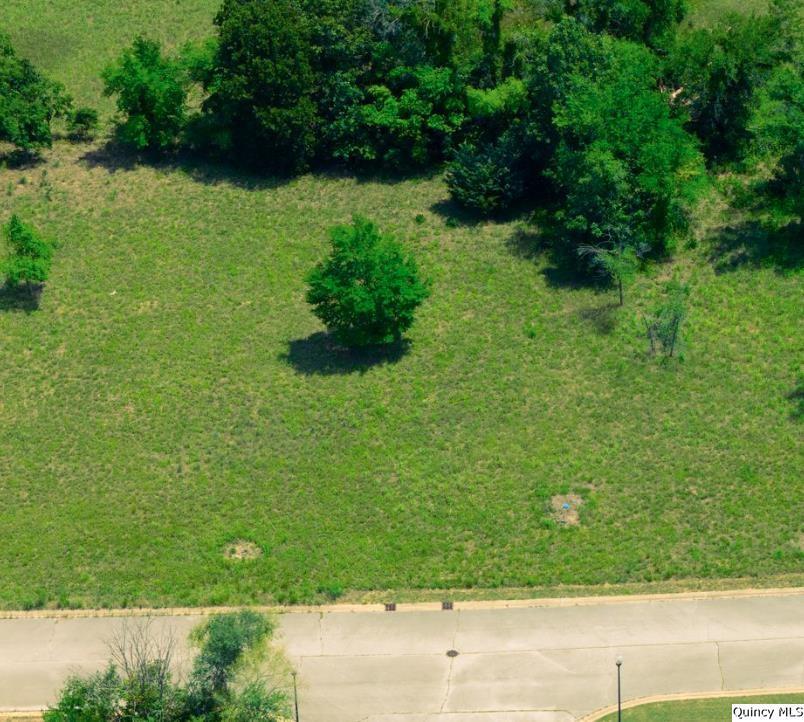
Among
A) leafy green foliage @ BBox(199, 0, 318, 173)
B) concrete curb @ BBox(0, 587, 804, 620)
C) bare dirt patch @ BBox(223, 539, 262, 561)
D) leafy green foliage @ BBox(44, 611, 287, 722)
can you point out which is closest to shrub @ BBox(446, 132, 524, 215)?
leafy green foliage @ BBox(199, 0, 318, 173)

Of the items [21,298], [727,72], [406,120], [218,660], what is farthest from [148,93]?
[218,660]

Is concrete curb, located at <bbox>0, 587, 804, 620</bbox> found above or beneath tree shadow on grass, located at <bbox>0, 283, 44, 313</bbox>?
beneath

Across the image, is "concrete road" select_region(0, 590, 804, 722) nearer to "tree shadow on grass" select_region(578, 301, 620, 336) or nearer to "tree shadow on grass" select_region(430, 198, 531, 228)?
"tree shadow on grass" select_region(578, 301, 620, 336)

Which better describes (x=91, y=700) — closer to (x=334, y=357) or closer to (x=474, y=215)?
(x=334, y=357)

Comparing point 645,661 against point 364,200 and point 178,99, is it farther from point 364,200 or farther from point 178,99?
point 178,99

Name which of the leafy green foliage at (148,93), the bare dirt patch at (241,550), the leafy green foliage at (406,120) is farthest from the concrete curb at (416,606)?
the leafy green foliage at (148,93)

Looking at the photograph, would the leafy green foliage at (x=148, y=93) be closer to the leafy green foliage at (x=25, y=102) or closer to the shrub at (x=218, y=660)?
the leafy green foliage at (x=25, y=102)

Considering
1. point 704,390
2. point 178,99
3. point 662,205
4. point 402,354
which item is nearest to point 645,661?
point 704,390
